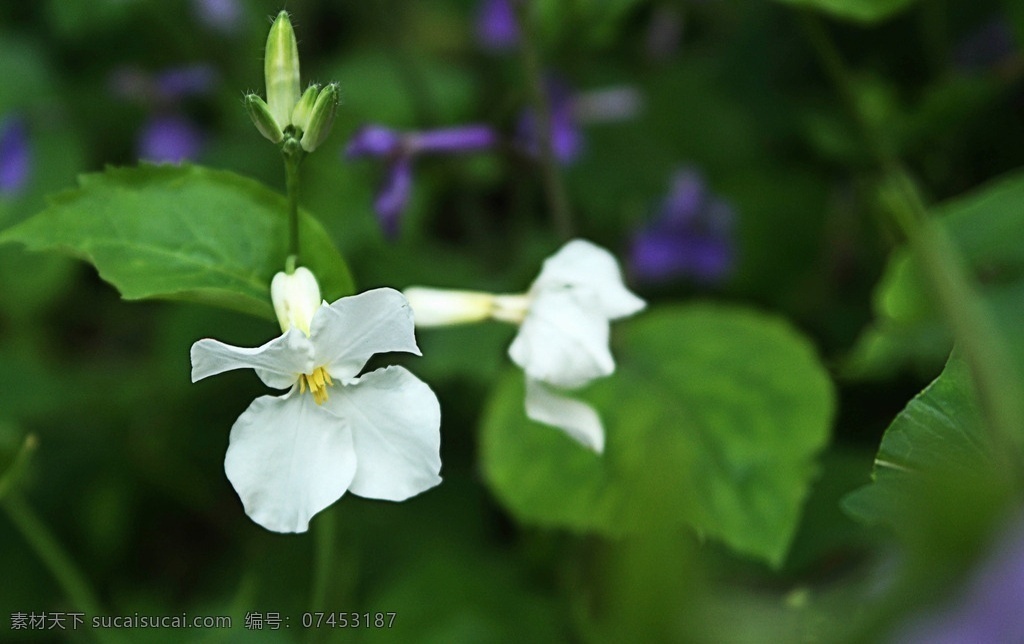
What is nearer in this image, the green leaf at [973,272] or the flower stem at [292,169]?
the flower stem at [292,169]

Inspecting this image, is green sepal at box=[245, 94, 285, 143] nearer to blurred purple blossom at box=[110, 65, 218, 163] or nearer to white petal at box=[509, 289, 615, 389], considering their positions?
white petal at box=[509, 289, 615, 389]

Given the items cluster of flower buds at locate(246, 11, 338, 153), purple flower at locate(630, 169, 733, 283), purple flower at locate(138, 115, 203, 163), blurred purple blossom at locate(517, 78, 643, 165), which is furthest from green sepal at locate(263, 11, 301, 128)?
purple flower at locate(138, 115, 203, 163)

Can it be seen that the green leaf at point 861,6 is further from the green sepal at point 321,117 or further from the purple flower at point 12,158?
the purple flower at point 12,158

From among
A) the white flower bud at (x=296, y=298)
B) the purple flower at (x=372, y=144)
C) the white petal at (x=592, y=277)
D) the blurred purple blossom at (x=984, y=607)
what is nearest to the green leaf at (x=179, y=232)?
the white flower bud at (x=296, y=298)

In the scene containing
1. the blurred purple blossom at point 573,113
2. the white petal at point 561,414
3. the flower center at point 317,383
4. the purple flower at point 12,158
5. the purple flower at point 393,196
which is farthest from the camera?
the purple flower at point 12,158

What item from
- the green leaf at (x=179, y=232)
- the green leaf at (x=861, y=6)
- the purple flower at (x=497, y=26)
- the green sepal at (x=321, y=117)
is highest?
the purple flower at (x=497, y=26)

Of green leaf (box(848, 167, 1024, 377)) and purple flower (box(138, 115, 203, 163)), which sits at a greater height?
purple flower (box(138, 115, 203, 163))
